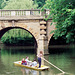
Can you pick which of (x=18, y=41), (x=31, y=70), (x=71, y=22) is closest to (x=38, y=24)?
(x=71, y=22)

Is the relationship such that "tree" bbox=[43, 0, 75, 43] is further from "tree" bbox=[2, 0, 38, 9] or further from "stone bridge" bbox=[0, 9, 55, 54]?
"tree" bbox=[2, 0, 38, 9]

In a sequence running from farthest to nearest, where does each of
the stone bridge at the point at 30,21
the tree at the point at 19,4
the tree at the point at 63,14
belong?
1. the tree at the point at 19,4
2. the stone bridge at the point at 30,21
3. the tree at the point at 63,14

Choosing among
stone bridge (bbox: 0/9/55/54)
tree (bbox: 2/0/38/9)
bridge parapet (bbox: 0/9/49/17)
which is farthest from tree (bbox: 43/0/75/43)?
tree (bbox: 2/0/38/9)

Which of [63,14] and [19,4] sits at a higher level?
[19,4]

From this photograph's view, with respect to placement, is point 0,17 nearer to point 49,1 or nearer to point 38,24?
point 38,24

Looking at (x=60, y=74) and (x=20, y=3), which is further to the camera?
(x=20, y=3)

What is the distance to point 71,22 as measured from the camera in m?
18.5

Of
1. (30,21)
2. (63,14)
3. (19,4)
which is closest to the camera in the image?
(63,14)

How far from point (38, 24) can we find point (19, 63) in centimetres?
719

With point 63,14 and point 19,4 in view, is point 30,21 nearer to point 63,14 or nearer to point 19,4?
point 63,14

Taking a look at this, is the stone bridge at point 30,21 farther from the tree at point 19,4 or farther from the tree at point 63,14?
the tree at point 19,4

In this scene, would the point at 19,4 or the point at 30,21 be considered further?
the point at 19,4

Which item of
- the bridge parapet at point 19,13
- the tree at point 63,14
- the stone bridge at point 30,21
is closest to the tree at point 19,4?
the bridge parapet at point 19,13

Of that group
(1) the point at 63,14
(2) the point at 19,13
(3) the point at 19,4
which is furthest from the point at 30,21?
(3) the point at 19,4
